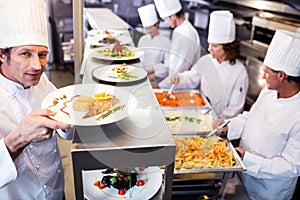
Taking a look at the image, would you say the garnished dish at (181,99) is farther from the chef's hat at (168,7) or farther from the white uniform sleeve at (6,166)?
the white uniform sleeve at (6,166)

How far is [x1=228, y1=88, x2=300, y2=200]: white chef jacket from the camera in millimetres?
1323

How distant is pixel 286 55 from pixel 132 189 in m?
1.01

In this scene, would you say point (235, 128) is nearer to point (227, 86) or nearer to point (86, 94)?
point (227, 86)

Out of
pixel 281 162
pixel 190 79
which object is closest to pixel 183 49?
pixel 190 79

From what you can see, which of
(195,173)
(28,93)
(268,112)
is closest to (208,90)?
(268,112)

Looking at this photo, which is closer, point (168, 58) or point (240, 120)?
A: point (240, 120)

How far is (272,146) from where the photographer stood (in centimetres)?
142

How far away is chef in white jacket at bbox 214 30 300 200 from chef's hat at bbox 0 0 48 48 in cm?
106

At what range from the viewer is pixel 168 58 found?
8.74 ft

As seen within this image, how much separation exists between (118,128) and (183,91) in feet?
4.68

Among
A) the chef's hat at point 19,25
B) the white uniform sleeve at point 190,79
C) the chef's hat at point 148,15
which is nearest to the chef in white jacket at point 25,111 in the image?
→ the chef's hat at point 19,25

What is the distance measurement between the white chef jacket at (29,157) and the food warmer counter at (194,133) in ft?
1.76

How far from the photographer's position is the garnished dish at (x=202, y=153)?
123 centimetres

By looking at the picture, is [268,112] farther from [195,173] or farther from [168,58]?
[168,58]
